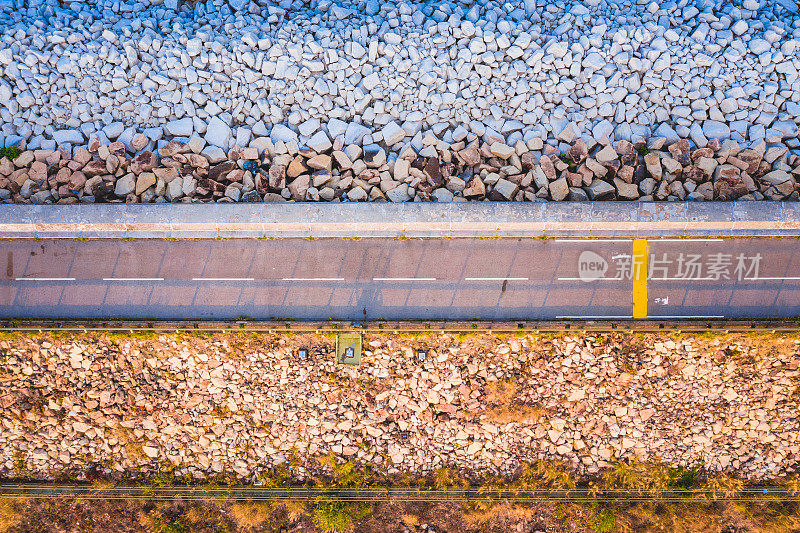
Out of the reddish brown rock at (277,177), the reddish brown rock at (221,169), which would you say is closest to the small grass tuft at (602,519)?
the reddish brown rock at (277,177)

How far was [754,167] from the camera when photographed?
13852mm

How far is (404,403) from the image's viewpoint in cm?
1430

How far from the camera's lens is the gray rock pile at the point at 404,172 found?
13.7m

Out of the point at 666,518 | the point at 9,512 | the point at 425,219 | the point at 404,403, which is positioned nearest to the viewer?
the point at 425,219

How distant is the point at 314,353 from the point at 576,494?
1023cm

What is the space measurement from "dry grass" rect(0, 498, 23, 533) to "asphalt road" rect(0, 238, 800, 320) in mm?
7021

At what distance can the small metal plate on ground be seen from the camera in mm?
13688

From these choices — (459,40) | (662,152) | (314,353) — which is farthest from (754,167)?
(314,353)

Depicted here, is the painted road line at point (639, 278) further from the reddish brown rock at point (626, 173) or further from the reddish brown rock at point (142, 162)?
the reddish brown rock at point (142, 162)

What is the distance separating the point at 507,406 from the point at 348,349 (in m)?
5.56

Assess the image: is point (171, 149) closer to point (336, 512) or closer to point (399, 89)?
point (399, 89)

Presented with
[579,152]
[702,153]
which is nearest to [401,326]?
[579,152]

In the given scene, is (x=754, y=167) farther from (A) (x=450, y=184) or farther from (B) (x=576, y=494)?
(B) (x=576, y=494)

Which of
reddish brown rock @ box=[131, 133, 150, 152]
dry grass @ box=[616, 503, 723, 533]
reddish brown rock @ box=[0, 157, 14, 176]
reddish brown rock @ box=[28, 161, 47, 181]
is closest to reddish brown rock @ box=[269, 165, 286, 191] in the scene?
reddish brown rock @ box=[131, 133, 150, 152]
